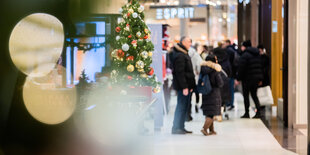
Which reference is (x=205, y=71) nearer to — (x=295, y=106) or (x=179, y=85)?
(x=179, y=85)

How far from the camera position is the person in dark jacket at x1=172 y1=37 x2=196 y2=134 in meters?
8.56

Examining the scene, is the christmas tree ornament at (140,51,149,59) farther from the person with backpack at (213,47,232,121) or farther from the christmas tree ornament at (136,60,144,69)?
the person with backpack at (213,47,232,121)

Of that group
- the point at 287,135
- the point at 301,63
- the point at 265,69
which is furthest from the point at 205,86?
the point at 265,69

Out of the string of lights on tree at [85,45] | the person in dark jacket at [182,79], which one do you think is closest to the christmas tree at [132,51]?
the string of lights on tree at [85,45]

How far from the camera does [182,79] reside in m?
8.52

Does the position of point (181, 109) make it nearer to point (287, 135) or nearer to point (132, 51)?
point (132, 51)

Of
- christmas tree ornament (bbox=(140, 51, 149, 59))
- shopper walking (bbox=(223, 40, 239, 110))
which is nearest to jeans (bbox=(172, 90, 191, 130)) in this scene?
christmas tree ornament (bbox=(140, 51, 149, 59))

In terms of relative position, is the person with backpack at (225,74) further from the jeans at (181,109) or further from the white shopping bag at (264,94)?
the jeans at (181,109)

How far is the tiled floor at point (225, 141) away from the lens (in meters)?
7.14

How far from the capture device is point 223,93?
10773 millimetres

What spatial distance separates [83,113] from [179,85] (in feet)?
10.7

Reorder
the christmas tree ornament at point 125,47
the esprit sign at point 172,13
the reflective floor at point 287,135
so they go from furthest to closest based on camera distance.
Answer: the esprit sign at point 172,13 < the christmas tree ornament at point 125,47 < the reflective floor at point 287,135

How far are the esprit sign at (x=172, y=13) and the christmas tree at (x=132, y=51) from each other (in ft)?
13.6

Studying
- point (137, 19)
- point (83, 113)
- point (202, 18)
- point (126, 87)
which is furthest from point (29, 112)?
point (202, 18)
